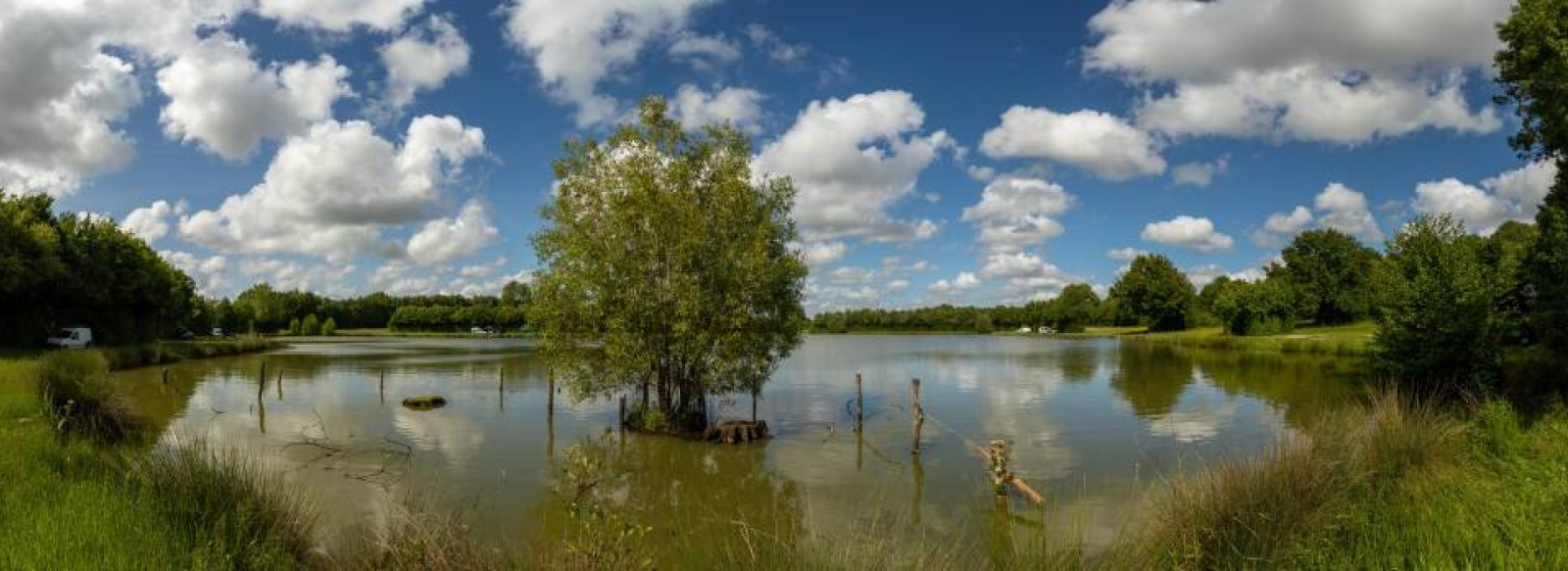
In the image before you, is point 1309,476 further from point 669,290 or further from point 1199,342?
point 1199,342

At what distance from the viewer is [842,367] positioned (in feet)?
205

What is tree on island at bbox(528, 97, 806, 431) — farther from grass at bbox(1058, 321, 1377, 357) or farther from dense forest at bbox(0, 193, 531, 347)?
grass at bbox(1058, 321, 1377, 357)

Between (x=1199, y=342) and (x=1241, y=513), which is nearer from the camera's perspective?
(x=1241, y=513)

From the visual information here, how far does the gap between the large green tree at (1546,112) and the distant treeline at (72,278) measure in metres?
65.8

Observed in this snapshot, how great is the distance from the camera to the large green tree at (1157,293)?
4656 inches

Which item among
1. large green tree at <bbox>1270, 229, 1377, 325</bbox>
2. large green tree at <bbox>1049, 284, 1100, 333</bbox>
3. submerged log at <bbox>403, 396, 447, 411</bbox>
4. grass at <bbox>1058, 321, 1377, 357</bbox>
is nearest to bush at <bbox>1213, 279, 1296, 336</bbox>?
grass at <bbox>1058, 321, 1377, 357</bbox>

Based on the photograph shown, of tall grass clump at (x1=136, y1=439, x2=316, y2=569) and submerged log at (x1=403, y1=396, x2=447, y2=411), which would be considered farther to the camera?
submerged log at (x1=403, y1=396, x2=447, y2=411)

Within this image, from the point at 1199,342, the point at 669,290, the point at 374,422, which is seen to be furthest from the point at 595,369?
the point at 1199,342

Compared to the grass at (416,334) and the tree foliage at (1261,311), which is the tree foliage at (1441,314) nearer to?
the tree foliage at (1261,311)

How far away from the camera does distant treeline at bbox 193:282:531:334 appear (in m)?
132

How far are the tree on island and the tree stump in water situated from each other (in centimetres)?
121

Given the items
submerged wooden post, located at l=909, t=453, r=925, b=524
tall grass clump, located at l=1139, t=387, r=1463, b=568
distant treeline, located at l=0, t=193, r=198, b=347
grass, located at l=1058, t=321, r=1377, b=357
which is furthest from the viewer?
grass, located at l=1058, t=321, r=1377, b=357

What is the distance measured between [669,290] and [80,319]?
172 ft

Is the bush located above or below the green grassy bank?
above
